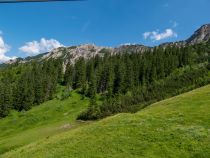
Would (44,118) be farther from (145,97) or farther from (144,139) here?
(144,139)

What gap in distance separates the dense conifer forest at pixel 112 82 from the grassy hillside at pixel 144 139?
62380 mm

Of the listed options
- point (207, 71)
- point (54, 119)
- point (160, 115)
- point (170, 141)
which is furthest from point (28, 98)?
point (170, 141)

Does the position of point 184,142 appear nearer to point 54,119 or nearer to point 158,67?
point 54,119

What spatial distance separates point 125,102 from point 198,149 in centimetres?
8108

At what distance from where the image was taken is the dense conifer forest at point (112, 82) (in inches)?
4703

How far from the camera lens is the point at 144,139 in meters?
39.0

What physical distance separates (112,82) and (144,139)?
399 feet

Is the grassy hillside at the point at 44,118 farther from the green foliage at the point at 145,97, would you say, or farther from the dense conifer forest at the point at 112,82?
the green foliage at the point at 145,97

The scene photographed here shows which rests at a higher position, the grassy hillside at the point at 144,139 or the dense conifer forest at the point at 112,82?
the dense conifer forest at the point at 112,82

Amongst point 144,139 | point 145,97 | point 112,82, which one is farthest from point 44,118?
point 144,139

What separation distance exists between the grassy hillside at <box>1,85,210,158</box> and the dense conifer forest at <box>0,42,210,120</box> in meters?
62.4

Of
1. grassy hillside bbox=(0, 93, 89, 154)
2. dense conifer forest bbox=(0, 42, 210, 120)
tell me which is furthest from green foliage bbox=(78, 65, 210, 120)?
grassy hillside bbox=(0, 93, 89, 154)

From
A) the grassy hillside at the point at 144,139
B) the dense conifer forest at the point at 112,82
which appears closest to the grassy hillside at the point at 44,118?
the dense conifer forest at the point at 112,82

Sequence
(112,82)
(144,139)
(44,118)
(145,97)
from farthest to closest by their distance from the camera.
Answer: (112,82)
(44,118)
(145,97)
(144,139)
